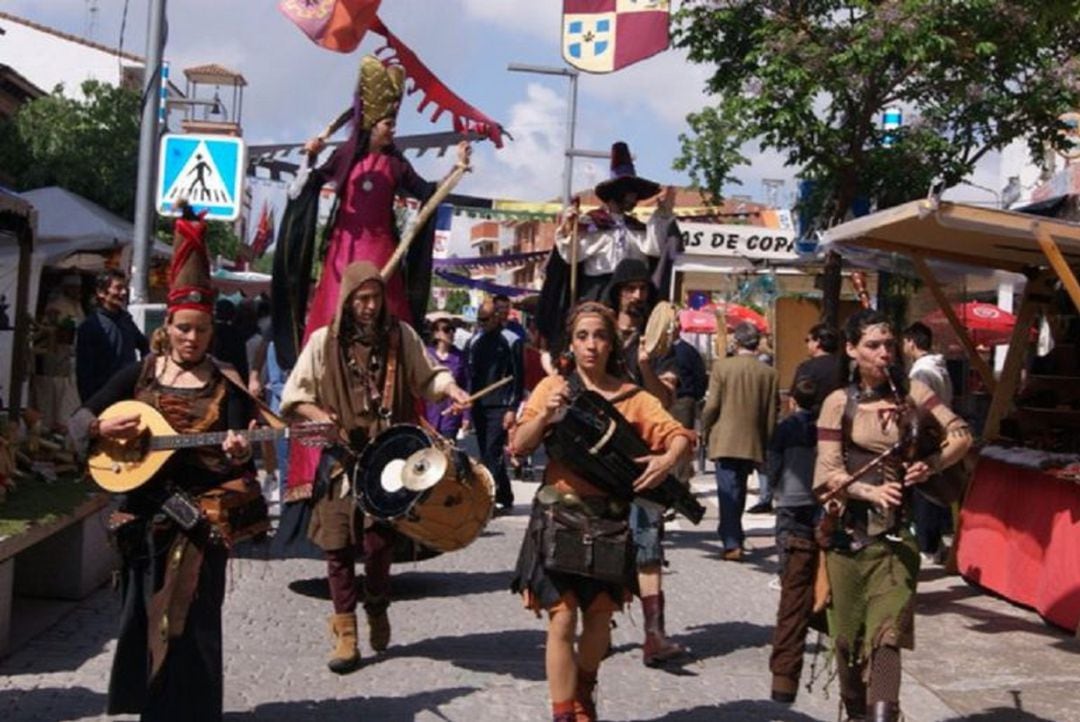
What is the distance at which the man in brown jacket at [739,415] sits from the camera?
11445mm

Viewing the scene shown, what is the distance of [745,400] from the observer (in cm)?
1180

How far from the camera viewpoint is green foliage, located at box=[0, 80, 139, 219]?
28.2m

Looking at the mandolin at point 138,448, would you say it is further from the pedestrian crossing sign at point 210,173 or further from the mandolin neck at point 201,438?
the pedestrian crossing sign at point 210,173

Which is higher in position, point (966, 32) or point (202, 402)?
point (966, 32)

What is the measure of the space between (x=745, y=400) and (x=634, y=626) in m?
3.78

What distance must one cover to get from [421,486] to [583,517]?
2.50 ft

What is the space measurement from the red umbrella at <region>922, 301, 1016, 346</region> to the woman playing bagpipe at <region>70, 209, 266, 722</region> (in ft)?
41.9

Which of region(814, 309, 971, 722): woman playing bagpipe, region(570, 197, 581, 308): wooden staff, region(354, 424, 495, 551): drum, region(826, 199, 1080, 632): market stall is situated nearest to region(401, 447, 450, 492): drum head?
region(354, 424, 495, 551): drum

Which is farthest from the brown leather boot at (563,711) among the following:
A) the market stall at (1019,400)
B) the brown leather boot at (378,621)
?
the market stall at (1019,400)

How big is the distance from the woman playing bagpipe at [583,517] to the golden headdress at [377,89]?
302 cm

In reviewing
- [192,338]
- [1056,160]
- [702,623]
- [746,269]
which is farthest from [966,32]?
[1056,160]

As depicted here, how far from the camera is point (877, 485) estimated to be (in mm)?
5648

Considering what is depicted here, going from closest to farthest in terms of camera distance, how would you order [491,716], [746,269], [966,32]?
1. [491,716]
2. [966,32]
3. [746,269]

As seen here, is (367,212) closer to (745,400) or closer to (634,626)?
(634,626)
